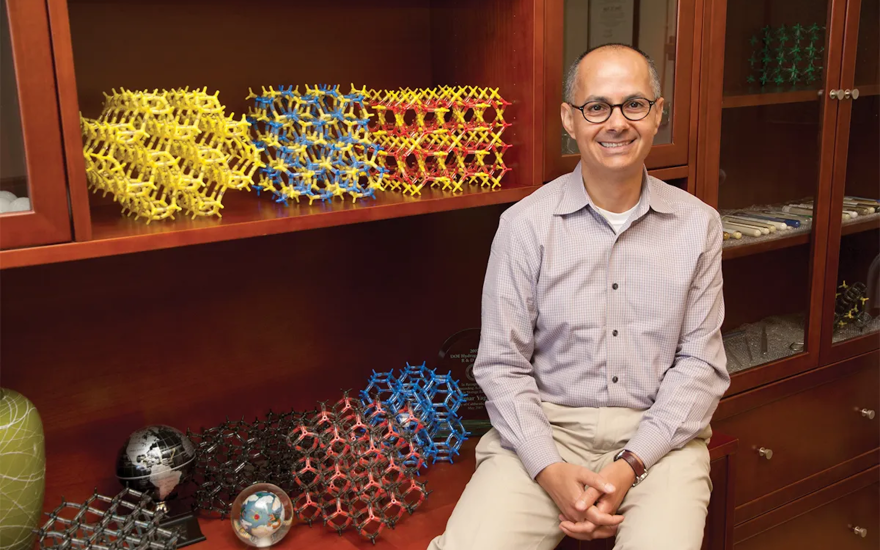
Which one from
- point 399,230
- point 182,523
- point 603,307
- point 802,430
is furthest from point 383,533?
point 802,430

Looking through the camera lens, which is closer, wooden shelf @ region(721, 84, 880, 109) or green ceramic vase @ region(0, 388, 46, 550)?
green ceramic vase @ region(0, 388, 46, 550)

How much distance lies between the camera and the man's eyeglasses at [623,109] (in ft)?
5.01

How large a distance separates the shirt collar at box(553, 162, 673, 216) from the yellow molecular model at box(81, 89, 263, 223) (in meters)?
0.61

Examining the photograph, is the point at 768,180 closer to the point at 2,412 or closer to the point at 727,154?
the point at 727,154

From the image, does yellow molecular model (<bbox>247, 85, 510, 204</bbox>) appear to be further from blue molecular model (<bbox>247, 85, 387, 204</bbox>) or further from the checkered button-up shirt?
the checkered button-up shirt

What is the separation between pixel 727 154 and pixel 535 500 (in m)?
1.00

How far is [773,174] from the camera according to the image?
2125 millimetres

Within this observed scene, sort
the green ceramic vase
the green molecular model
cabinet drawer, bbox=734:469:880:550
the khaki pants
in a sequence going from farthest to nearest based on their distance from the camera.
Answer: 1. cabinet drawer, bbox=734:469:880:550
2. the green molecular model
3. the khaki pants
4. the green ceramic vase

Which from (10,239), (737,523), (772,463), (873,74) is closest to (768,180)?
(873,74)

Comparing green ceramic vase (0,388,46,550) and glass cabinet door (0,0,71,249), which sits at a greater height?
glass cabinet door (0,0,71,249)

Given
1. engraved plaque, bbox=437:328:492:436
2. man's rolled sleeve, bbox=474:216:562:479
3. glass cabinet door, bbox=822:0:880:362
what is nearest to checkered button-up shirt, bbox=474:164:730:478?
man's rolled sleeve, bbox=474:216:562:479

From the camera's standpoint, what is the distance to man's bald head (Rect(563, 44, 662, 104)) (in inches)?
60.8

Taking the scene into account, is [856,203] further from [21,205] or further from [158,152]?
[21,205]

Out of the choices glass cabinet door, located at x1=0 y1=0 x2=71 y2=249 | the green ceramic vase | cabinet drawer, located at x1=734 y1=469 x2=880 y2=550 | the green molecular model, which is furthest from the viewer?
cabinet drawer, located at x1=734 y1=469 x2=880 y2=550
